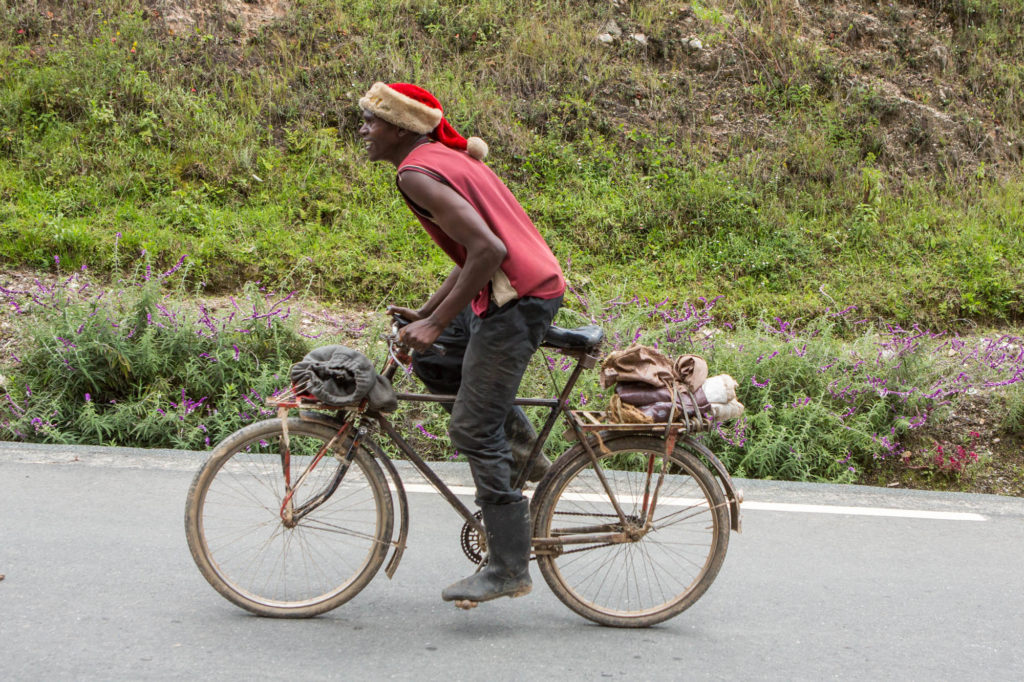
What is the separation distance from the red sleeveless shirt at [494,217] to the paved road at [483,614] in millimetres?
1340

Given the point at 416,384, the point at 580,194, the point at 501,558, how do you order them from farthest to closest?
1. the point at 580,194
2. the point at 416,384
3. the point at 501,558

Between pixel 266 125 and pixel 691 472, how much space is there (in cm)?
780

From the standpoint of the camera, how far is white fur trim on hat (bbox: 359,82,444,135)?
344cm

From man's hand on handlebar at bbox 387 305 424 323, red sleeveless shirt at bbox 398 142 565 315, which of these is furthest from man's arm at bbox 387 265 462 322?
red sleeveless shirt at bbox 398 142 565 315

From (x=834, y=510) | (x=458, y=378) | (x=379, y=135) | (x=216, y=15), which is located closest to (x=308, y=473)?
(x=458, y=378)

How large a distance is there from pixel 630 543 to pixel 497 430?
81 cm

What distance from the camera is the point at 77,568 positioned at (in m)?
4.15

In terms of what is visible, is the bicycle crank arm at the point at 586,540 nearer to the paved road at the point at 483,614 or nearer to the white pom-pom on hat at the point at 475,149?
the paved road at the point at 483,614

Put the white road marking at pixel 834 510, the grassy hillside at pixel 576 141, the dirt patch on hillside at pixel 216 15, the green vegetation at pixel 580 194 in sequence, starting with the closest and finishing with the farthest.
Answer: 1. the white road marking at pixel 834 510
2. the green vegetation at pixel 580 194
3. the grassy hillside at pixel 576 141
4. the dirt patch on hillside at pixel 216 15

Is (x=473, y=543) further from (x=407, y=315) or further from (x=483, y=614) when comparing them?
(x=407, y=315)

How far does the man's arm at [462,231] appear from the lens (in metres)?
3.34

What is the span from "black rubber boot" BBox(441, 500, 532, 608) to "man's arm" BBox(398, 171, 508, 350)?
84cm

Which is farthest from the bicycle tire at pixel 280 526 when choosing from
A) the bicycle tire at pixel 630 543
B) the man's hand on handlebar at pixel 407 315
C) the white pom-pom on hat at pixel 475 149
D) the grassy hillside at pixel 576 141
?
the grassy hillside at pixel 576 141

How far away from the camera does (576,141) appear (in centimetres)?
1053
